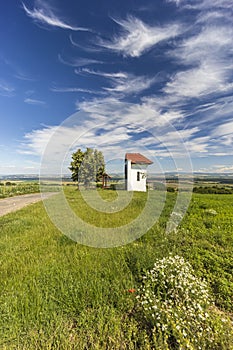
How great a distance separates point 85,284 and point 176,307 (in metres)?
1.53

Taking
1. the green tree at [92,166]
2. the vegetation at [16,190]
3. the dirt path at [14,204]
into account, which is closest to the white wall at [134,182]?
the green tree at [92,166]

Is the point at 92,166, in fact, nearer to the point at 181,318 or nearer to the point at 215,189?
the point at 181,318

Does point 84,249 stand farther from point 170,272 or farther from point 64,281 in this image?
point 170,272

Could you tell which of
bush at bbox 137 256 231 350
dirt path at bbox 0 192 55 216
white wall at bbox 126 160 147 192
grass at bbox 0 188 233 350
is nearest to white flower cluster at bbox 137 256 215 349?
bush at bbox 137 256 231 350

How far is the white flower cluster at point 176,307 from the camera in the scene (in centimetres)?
235

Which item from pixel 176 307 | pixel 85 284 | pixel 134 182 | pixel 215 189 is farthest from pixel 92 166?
pixel 215 189

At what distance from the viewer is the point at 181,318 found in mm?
2480

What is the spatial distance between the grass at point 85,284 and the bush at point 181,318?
15cm

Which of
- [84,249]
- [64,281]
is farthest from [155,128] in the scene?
[64,281]

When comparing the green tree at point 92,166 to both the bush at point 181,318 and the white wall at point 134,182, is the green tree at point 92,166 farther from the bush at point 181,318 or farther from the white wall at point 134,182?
the bush at point 181,318

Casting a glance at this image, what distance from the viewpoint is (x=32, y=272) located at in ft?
13.3

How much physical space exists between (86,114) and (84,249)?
454cm

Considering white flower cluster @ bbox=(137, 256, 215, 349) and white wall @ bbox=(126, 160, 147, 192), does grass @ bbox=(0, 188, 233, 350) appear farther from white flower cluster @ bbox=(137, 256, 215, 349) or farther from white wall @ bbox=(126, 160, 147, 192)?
white wall @ bbox=(126, 160, 147, 192)

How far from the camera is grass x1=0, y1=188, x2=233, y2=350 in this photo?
8.52ft
